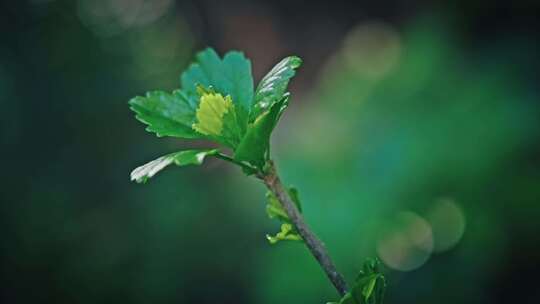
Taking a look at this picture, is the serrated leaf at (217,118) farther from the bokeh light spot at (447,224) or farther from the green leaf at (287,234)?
the bokeh light spot at (447,224)

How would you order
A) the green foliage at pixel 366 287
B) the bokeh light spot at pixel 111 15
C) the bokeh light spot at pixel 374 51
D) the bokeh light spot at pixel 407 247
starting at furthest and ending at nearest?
the bokeh light spot at pixel 374 51, the bokeh light spot at pixel 111 15, the bokeh light spot at pixel 407 247, the green foliage at pixel 366 287

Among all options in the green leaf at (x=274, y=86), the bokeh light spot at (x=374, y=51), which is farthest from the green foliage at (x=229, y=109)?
the bokeh light spot at (x=374, y=51)

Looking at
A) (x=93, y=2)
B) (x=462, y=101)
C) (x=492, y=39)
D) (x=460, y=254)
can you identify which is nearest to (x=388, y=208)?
(x=460, y=254)

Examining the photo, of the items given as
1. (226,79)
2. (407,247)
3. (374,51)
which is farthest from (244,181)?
(226,79)

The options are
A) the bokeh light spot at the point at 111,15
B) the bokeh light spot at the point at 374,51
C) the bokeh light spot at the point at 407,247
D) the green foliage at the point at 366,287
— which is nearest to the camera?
the green foliage at the point at 366,287

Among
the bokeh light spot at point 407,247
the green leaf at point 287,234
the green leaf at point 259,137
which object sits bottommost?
the bokeh light spot at point 407,247

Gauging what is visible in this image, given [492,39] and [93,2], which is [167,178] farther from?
[492,39]

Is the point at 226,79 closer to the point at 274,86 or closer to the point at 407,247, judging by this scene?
the point at 274,86
